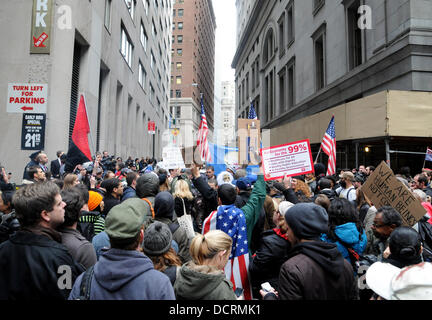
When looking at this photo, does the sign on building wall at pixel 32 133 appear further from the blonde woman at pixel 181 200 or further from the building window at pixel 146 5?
the building window at pixel 146 5

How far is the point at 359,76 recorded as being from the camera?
48.7 ft

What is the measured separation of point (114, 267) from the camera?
72.3 inches

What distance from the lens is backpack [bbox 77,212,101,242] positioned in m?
3.42

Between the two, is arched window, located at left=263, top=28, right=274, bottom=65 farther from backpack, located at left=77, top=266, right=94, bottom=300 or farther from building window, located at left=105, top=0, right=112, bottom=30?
backpack, located at left=77, top=266, right=94, bottom=300

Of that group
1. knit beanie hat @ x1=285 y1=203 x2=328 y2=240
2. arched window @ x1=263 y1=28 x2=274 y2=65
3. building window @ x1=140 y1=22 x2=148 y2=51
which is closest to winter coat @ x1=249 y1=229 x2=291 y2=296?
knit beanie hat @ x1=285 y1=203 x2=328 y2=240

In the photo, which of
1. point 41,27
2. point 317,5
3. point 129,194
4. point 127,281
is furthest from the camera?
point 317,5

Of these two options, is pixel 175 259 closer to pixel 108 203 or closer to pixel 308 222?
pixel 308 222

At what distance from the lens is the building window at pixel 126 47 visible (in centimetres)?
2122

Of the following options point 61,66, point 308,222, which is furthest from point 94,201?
point 61,66

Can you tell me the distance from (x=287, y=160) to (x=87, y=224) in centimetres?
369

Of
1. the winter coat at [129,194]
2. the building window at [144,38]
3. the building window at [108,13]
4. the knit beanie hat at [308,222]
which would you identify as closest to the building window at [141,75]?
the building window at [144,38]
